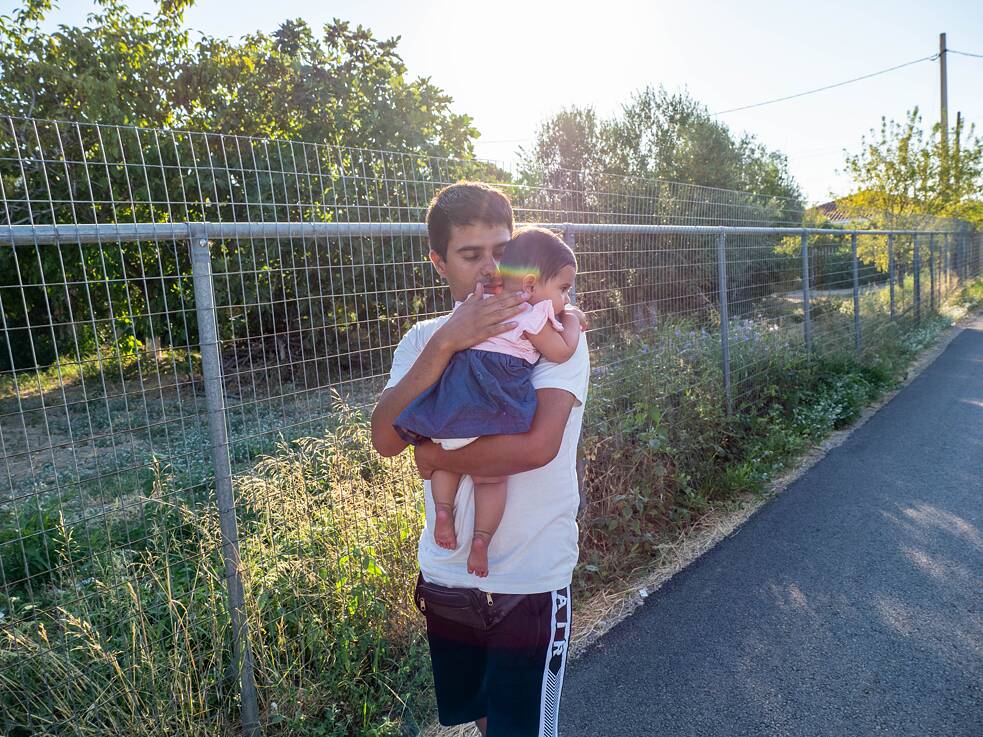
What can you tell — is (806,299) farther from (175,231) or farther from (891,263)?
(175,231)

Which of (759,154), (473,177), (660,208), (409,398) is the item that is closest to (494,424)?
(409,398)

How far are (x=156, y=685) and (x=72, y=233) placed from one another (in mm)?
1524

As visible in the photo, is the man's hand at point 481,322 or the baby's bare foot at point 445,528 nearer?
the man's hand at point 481,322

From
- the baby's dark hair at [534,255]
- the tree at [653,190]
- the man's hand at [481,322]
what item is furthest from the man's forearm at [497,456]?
the tree at [653,190]

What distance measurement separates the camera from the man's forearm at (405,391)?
5.62 ft

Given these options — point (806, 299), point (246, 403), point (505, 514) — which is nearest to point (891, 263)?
point (806, 299)

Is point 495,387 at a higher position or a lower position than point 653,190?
lower

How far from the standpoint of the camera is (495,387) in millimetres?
1664

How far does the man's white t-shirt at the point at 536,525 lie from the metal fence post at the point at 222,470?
1.03 meters

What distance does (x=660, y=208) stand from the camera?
21.4 ft

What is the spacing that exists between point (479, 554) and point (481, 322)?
575mm

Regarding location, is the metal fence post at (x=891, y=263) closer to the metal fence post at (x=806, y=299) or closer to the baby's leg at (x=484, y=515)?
the metal fence post at (x=806, y=299)

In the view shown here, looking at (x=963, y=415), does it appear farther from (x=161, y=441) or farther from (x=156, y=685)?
(x=161, y=441)

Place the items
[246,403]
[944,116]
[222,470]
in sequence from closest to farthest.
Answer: [222,470], [246,403], [944,116]
